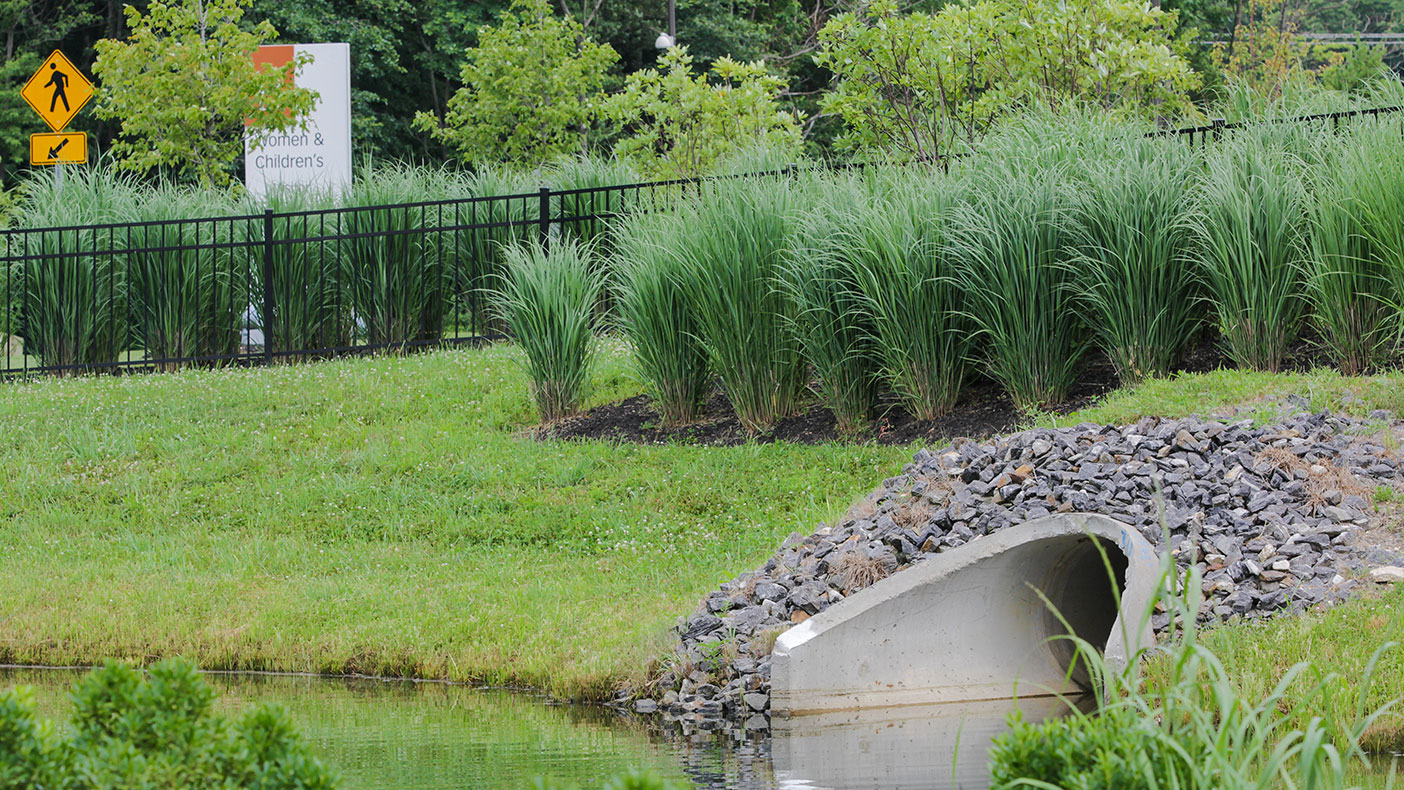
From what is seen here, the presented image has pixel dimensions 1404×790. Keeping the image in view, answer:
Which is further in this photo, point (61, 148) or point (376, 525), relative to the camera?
point (61, 148)

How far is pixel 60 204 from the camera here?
51.3 ft

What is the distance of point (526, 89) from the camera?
24.6 metres

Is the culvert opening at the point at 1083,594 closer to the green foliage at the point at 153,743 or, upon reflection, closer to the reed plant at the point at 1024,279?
the reed plant at the point at 1024,279

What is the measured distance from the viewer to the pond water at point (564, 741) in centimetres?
526

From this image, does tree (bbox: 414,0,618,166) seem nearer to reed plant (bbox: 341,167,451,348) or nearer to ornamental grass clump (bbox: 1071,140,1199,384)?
reed plant (bbox: 341,167,451,348)

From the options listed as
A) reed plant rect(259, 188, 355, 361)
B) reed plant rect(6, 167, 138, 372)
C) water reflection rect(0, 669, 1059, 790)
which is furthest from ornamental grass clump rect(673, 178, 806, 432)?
reed plant rect(6, 167, 138, 372)

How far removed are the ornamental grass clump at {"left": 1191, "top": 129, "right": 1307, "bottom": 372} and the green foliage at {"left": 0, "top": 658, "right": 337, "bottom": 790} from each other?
736cm

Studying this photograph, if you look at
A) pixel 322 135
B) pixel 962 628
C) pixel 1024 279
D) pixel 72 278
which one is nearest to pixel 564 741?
pixel 962 628

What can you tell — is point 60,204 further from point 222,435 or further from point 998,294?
point 998,294

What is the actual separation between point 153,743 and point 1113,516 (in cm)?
485

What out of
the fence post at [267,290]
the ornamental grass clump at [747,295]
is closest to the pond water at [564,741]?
the ornamental grass clump at [747,295]

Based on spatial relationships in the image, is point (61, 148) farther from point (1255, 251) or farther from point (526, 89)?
point (1255, 251)

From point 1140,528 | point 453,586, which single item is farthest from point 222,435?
point 1140,528

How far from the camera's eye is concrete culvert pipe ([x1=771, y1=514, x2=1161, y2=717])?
622cm
